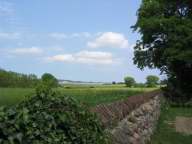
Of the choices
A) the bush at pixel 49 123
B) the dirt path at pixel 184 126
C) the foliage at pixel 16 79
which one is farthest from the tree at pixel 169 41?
the bush at pixel 49 123

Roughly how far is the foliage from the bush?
4.15 ft

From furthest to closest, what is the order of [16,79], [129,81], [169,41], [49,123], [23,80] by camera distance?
[129,81]
[169,41]
[23,80]
[16,79]
[49,123]

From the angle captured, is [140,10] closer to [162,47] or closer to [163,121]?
[162,47]

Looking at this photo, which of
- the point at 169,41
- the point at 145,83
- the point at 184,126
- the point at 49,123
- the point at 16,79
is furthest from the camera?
→ the point at 145,83

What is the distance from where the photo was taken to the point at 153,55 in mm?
47531

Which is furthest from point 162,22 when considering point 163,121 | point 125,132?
point 125,132

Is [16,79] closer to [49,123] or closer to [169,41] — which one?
[49,123]

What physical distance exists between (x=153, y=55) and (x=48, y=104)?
4197cm

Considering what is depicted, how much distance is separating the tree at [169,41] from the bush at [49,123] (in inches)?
1436

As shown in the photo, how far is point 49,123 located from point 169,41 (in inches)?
1565

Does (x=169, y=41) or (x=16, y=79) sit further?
(x=169, y=41)

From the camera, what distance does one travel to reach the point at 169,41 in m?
44.6

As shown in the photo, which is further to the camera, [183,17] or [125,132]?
[183,17]

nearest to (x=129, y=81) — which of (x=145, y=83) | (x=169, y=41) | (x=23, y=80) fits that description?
(x=145, y=83)
